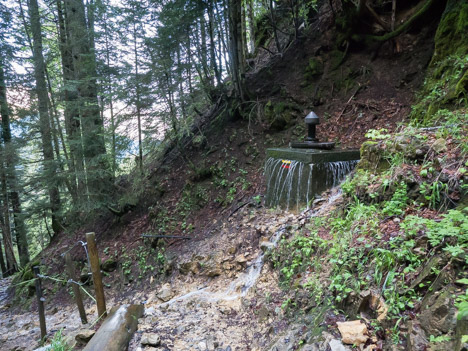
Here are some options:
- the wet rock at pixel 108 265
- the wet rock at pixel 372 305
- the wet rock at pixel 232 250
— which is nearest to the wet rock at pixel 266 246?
the wet rock at pixel 232 250

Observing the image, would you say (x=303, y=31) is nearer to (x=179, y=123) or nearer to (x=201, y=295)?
(x=179, y=123)

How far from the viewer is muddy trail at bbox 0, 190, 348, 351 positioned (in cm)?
330

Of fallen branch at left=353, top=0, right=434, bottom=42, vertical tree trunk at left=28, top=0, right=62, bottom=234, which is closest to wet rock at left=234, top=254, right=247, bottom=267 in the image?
fallen branch at left=353, top=0, right=434, bottom=42

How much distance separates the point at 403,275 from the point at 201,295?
139 inches

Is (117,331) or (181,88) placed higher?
(181,88)

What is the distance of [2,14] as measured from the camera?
10734 mm

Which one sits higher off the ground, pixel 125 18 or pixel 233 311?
pixel 125 18

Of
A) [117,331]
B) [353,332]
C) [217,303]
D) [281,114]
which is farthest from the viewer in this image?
[281,114]

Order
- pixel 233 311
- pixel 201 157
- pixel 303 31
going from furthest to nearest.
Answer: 1. pixel 303 31
2. pixel 201 157
3. pixel 233 311

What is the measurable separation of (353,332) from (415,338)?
452mm

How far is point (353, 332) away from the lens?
2.14 m

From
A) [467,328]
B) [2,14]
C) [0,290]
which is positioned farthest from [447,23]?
[0,290]

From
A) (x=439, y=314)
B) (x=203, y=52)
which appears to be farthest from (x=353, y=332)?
(x=203, y=52)

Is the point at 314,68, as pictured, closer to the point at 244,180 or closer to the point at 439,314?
the point at 244,180
